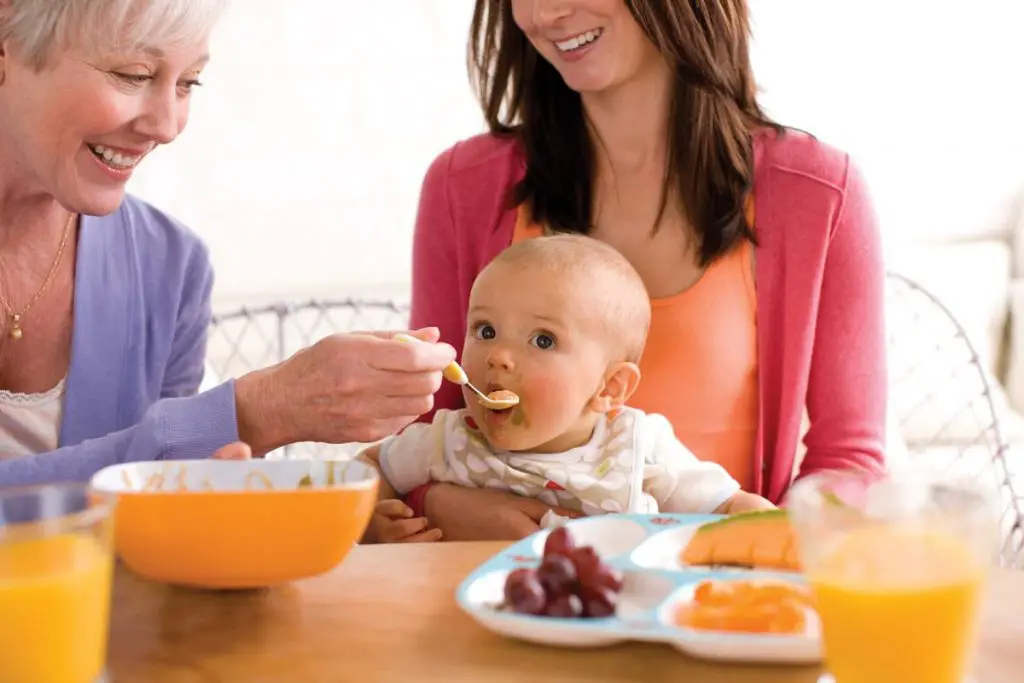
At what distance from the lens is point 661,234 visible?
203 cm

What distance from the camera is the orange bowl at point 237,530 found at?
1088 millimetres

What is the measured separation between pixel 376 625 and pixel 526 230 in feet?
3.47

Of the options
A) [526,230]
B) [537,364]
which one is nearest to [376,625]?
[537,364]

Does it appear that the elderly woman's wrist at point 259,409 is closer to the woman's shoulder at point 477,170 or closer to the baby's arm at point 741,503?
the baby's arm at point 741,503

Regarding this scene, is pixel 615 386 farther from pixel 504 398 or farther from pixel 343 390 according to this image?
pixel 343 390

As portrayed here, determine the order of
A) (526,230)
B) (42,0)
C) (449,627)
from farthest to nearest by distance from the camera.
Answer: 1. (526,230)
2. (42,0)
3. (449,627)

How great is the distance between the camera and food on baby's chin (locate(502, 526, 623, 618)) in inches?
41.8

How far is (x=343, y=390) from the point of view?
1.41 metres

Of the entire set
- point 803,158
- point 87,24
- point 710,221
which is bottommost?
point 710,221

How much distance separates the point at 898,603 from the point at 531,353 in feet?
2.90

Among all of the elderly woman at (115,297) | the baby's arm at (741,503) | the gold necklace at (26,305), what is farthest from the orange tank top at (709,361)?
the gold necklace at (26,305)

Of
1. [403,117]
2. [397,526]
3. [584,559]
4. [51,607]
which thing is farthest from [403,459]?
[403,117]

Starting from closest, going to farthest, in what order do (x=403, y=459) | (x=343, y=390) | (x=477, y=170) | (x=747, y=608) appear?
(x=747, y=608) < (x=343, y=390) < (x=403, y=459) < (x=477, y=170)

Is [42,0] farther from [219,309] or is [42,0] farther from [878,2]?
[878,2]
